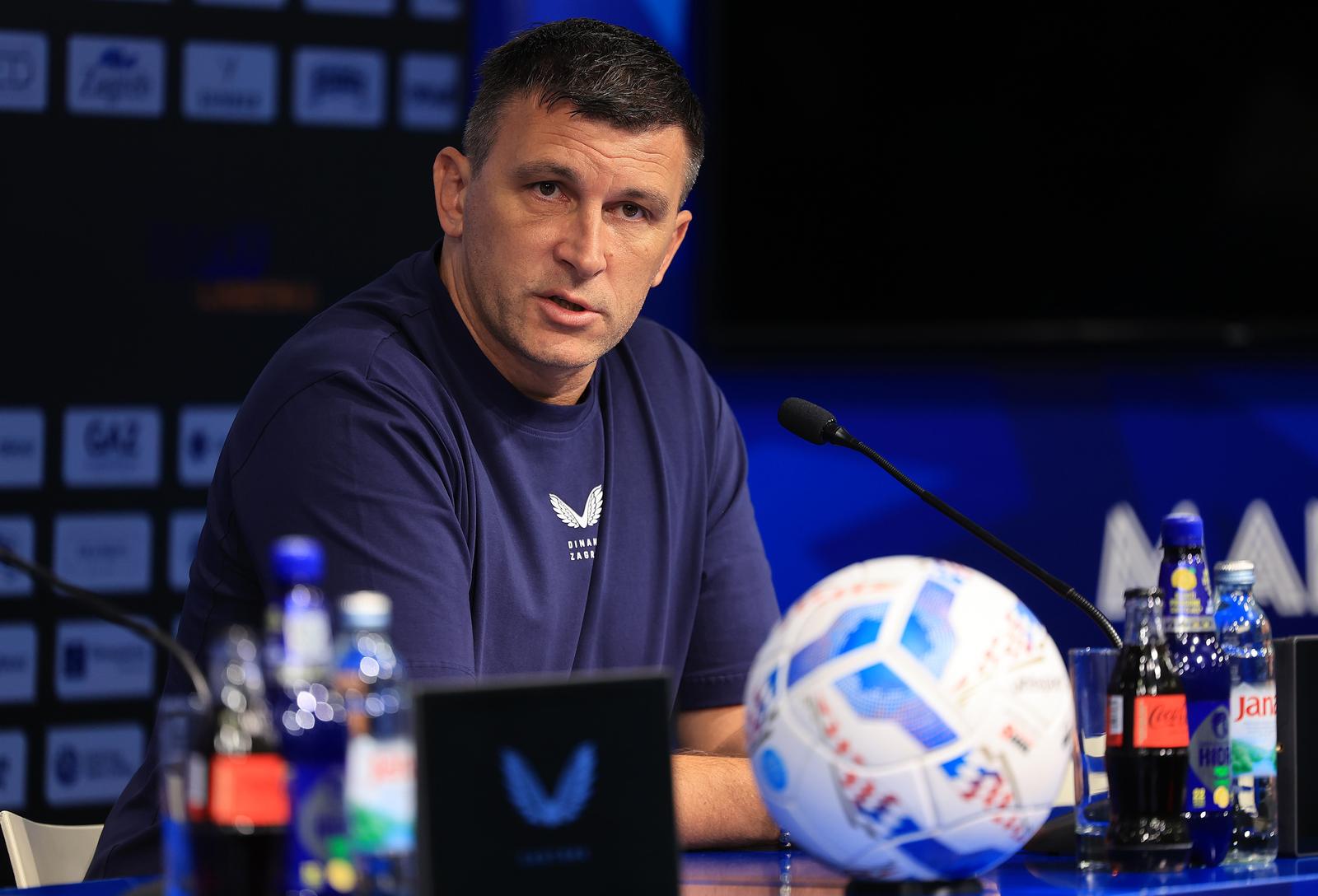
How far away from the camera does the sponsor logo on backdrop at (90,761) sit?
3141 millimetres

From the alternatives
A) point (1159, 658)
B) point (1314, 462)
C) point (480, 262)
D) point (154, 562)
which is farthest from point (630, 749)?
point (1314, 462)

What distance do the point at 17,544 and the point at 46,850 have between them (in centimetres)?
144

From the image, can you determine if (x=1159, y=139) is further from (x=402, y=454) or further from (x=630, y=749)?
(x=630, y=749)

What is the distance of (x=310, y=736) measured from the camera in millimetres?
1035

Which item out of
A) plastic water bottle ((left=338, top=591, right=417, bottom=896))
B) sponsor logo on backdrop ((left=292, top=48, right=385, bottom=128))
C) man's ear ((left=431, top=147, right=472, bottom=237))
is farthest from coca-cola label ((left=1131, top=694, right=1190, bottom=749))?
sponsor logo on backdrop ((left=292, top=48, right=385, bottom=128))

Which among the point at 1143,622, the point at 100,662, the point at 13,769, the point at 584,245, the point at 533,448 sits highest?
the point at 584,245

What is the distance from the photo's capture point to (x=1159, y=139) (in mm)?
3758

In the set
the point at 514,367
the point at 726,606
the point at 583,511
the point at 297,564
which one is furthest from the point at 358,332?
the point at 297,564

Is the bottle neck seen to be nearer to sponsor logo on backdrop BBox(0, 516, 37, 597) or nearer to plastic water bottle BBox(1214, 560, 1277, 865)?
plastic water bottle BBox(1214, 560, 1277, 865)

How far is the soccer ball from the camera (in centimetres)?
118

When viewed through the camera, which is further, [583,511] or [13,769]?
[13,769]

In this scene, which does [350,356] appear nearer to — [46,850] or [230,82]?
[46,850]

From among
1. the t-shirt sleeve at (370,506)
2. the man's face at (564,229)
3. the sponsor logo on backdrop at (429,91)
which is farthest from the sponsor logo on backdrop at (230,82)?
the t-shirt sleeve at (370,506)

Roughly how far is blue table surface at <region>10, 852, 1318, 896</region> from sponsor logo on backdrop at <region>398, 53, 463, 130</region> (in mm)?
2148
